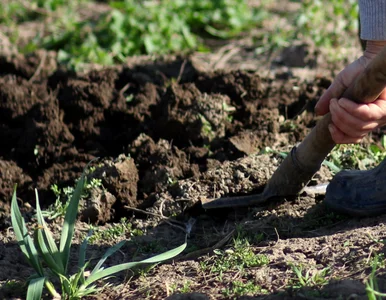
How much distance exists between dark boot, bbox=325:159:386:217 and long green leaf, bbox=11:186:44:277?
130 centimetres

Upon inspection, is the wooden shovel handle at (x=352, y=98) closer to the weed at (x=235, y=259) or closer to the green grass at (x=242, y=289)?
the weed at (x=235, y=259)

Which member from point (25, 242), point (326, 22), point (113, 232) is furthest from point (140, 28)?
point (25, 242)

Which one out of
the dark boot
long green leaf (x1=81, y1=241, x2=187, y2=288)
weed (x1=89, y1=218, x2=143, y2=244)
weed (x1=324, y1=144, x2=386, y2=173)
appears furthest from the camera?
weed (x1=324, y1=144, x2=386, y2=173)

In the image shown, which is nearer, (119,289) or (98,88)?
(119,289)

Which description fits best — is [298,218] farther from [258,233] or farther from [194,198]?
[194,198]

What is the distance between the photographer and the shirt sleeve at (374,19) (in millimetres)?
2971

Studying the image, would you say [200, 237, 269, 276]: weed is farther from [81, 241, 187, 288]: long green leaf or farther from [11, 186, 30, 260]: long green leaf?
[11, 186, 30, 260]: long green leaf

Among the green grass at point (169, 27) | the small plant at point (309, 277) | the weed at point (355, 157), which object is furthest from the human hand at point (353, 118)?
the green grass at point (169, 27)

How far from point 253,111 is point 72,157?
1.06 m

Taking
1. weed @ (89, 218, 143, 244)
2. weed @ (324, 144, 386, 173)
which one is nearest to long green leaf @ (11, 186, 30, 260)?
weed @ (89, 218, 143, 244)

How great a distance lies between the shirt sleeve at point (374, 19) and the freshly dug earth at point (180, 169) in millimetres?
794

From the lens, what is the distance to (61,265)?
107 inches

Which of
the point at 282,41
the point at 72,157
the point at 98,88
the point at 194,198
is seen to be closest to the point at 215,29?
the point at 282,41

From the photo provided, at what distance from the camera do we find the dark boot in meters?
3.08
